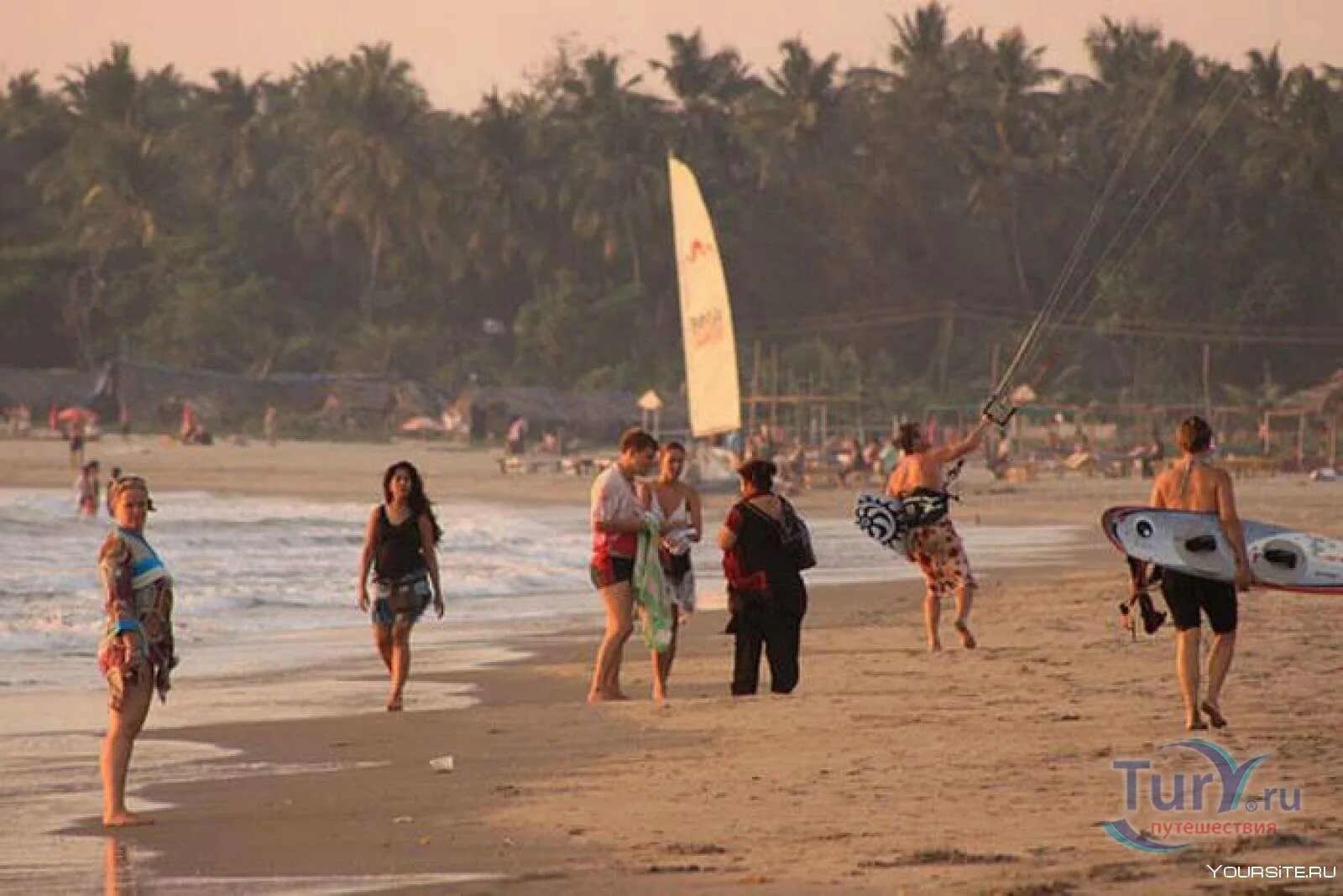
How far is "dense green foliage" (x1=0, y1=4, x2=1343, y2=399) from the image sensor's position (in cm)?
7050

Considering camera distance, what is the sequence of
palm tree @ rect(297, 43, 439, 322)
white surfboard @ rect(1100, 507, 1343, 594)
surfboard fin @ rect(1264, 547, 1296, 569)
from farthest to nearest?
palm tree @ rect(297, 43, 439, 322), surfboard fin @ rect(1264, 547, 1296, 569), white surfboard @ rect(1100, 507, 1343, 594)

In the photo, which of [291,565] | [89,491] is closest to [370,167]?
[89,491]

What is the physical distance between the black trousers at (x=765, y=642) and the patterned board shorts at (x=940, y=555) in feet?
6.28

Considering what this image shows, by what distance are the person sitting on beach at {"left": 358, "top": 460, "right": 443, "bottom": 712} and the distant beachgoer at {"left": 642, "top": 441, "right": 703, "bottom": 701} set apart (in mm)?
979

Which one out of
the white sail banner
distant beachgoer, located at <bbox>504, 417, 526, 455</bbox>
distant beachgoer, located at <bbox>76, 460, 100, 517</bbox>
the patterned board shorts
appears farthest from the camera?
distant beachgoer, located at <bbox>504, 417, 526, 455</bbox>

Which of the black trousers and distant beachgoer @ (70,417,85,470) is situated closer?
the black trousers

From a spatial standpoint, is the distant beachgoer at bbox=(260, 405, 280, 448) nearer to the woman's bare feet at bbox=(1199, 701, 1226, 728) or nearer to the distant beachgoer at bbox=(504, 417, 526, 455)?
the distant beachgoer at bbox=(504, 417, 526, 455)

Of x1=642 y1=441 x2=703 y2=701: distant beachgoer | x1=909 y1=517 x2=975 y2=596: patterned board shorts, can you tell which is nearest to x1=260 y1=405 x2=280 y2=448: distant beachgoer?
x1=909 y1=517 x2=975 y2=596: patterned board shorts

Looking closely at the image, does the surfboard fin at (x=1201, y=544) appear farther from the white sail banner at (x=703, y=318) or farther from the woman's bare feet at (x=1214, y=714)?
the white sail banner at (x=703, y=318)

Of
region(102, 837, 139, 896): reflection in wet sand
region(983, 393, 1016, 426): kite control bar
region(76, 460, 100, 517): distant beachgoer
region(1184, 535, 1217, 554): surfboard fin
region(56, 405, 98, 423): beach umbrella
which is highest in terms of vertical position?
region(983, 393, 1016, 426): kite control bar

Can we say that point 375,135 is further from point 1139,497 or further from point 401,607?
point 401,607

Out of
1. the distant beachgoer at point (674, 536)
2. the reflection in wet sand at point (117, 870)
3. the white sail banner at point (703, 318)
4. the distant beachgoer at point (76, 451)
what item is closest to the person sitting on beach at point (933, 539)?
the distant beachgoer at point (674, 536)

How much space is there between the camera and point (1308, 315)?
230ft

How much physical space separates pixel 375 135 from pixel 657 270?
28.1 ft
